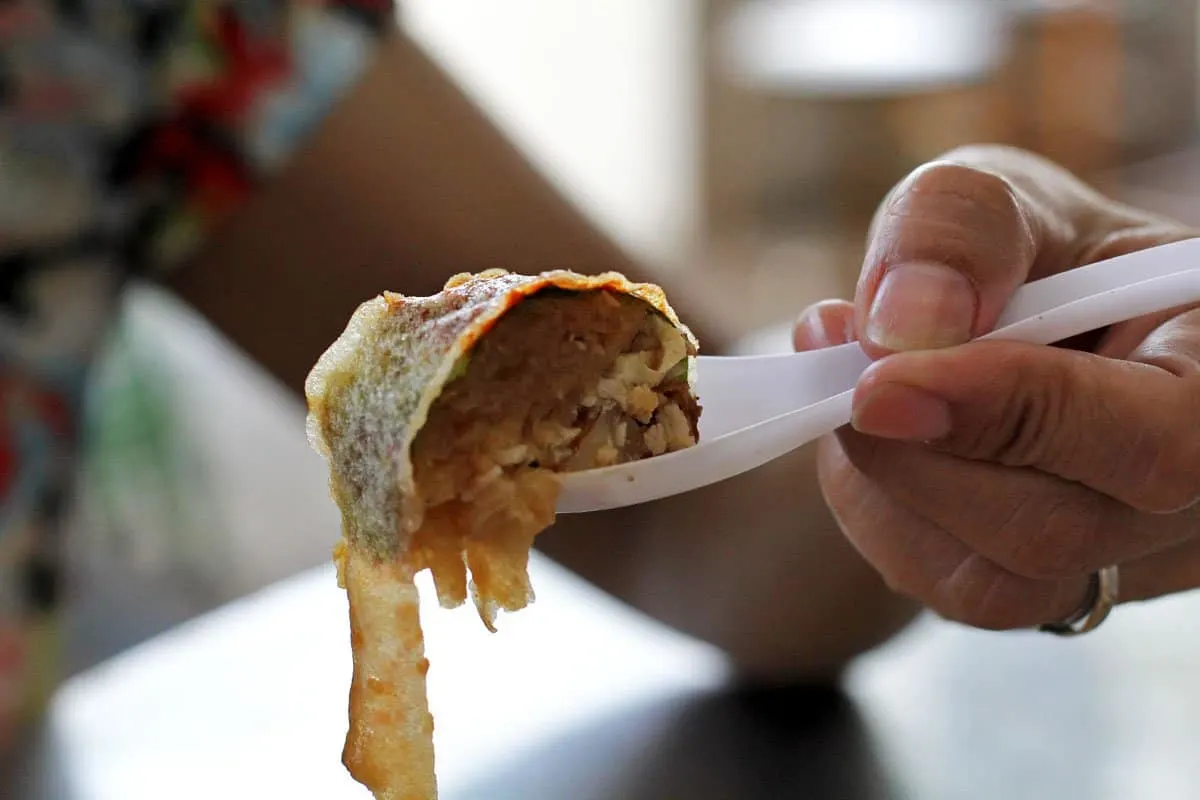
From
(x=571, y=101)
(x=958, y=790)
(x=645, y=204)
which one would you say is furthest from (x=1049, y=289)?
Result: (x=645, y=204)

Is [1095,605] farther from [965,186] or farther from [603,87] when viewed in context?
[603,87]

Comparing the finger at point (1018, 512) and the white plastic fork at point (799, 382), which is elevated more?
the white plastic fork at point (799, 382)

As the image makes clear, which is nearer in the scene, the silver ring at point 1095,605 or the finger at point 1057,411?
the finger at point 1057,411

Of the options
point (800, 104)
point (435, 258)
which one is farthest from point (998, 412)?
point (800, 104)

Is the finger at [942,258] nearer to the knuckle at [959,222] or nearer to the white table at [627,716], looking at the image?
the knuckle at [959,222]

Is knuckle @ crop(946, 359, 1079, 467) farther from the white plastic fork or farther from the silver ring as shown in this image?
the silver ring

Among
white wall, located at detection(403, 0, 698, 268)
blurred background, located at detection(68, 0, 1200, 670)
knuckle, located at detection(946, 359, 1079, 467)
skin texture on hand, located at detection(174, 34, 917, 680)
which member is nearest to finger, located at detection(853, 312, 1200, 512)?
knuckle, located at detection(946, 359, 1079, 467)

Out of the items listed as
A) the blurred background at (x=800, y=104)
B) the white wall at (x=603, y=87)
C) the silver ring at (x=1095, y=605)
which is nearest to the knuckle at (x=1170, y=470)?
the silver ring at (x=1095, y=605)
